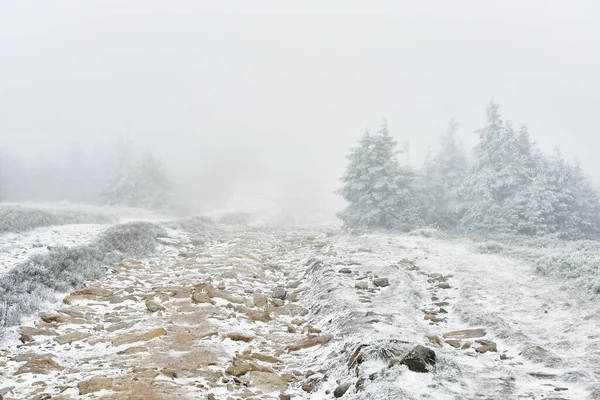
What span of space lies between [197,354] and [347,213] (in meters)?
23.9

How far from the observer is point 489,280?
12664 millimetres

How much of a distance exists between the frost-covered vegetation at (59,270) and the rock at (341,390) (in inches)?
267

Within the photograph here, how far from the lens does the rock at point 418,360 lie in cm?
564

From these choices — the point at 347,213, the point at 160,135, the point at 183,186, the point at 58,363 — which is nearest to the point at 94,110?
the point at 160,135

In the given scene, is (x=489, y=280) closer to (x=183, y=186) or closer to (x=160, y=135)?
(x=183, y=186)

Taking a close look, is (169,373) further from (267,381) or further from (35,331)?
(35,331)

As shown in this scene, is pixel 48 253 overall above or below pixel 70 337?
above

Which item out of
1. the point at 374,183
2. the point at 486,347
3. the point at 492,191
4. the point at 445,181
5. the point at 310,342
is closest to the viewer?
the point at 486,347

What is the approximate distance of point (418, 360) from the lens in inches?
226

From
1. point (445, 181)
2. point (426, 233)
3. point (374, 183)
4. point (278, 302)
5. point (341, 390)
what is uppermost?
point (445, 181)

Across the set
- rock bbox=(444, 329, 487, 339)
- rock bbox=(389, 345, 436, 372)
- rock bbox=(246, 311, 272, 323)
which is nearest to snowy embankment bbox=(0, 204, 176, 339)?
rock bbox=(246, 311, 272, 323)

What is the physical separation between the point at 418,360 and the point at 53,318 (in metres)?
7.77

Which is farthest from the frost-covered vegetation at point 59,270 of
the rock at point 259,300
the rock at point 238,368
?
the rock at point 259,300

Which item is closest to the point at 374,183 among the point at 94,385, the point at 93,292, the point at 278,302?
the point at 278,302
